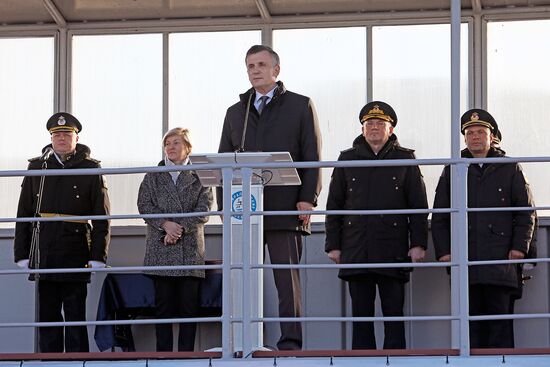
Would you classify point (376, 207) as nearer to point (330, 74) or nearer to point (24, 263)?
point (330, 74)

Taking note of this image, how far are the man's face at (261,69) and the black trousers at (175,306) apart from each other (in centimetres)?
134

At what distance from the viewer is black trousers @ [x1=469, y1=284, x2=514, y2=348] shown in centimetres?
795

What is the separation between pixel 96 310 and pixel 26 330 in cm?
54

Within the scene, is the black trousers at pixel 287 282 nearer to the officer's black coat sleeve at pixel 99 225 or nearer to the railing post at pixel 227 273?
the railing post at pixel 227 273

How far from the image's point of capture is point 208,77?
9.84 meters

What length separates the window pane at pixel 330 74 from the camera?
31.6 feet

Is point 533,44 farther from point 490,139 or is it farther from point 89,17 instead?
point 89,17

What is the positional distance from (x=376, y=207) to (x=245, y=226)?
1396 millimetres

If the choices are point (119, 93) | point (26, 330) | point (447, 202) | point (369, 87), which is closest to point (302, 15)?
point (369, 87)

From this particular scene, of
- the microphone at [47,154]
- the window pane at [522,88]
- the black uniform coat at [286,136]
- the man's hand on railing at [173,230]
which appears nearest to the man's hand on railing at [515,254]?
the black uniform coat at [286,136]

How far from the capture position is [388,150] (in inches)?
323

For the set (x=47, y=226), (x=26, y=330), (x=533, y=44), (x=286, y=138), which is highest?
(x=533, y=44)

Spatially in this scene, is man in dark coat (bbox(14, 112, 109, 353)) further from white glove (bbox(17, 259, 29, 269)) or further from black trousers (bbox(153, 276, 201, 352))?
black trousers (bbox(153, 276, 201, 352))

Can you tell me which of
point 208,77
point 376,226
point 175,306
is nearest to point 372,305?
point 376,226
